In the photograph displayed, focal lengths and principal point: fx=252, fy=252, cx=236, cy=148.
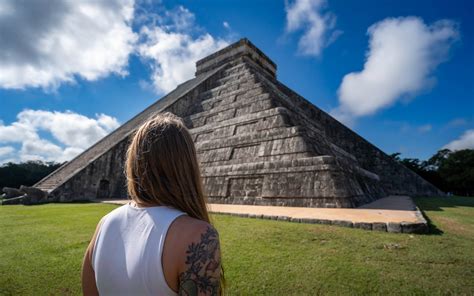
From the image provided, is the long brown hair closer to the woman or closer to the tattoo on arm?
the woman

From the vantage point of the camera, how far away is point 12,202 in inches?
454

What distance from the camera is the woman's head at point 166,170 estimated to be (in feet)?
3.89

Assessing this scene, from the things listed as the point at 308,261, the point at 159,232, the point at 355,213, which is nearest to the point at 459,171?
the point at 355,213

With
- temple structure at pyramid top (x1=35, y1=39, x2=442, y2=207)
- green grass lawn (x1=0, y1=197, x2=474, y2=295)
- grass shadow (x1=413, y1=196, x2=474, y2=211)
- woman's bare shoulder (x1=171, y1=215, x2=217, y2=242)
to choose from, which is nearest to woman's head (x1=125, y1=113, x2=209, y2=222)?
woman's bare shoulder (x1=171, y1=215, x2=217, y2=242)

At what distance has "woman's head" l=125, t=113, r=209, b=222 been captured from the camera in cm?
118

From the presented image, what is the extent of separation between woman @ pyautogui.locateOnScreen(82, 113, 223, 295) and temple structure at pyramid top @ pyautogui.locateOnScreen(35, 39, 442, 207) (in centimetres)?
581

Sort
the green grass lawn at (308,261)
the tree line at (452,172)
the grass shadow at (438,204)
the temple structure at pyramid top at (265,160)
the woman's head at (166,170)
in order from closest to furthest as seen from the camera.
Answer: the woman's head at (166,170), the green grass lawn at (308,261), the temple structure at pyramid top at (265,160), the grass shadow at (438,204), the tree line at (452,172)

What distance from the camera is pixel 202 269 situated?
1012 millimetres

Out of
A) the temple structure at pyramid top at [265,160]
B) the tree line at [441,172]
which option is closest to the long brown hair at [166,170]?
the temple structure at pyramid top at [265,160]

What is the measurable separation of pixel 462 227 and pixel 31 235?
770cm

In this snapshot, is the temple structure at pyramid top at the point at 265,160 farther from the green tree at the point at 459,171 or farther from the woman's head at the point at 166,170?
the green tree at the point at 459,171

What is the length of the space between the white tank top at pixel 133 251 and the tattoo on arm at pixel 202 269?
0.27 feet

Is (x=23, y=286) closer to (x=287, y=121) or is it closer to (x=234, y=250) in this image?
(x=234, y=250)

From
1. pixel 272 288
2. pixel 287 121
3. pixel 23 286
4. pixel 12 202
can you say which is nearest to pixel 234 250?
pixel 272 288
